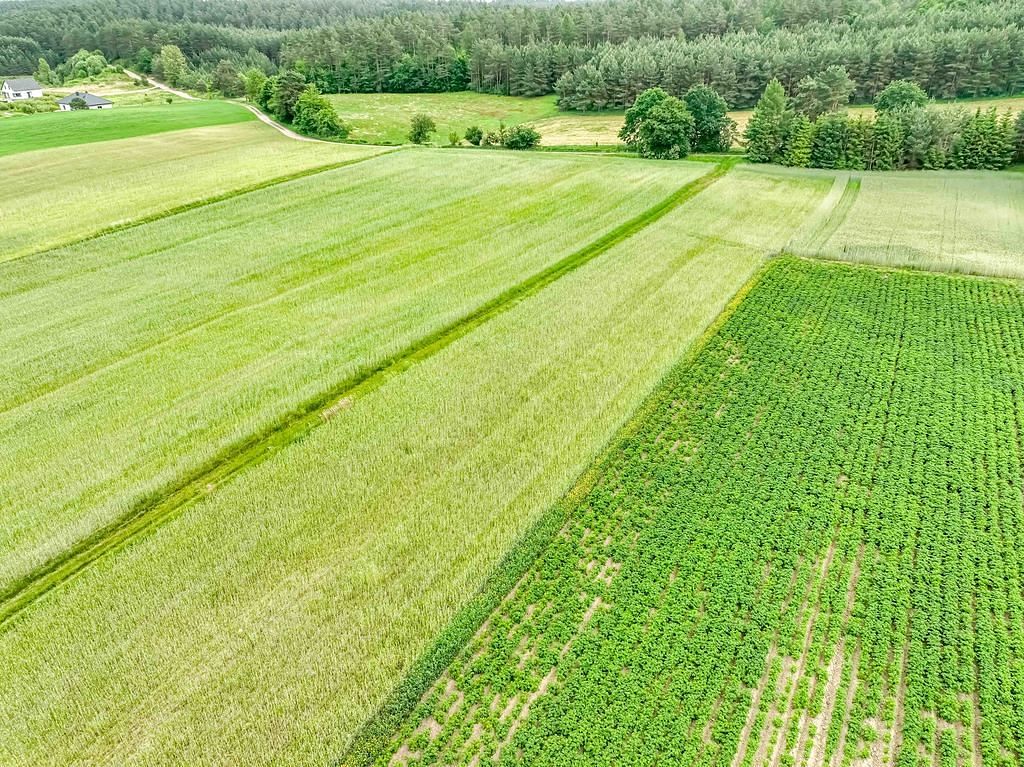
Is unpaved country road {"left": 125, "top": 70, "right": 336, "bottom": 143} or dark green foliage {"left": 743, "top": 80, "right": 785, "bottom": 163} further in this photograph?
unpaved country road {"left": 125, "top": 70, "right": 336, "bottom": 143}

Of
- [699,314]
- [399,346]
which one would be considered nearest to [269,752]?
[399,346]

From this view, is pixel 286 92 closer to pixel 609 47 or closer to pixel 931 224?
pixel 609 47

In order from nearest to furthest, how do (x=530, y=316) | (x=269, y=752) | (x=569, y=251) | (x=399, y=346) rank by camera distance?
(x=269, y=752)
(x=399, y=346)
(x=530, y=316)
(x=569, y=251)

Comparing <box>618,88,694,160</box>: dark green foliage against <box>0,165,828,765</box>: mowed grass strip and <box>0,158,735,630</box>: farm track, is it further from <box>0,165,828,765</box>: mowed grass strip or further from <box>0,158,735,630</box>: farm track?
<box>0,165,828,765</box>: mowed grass strip

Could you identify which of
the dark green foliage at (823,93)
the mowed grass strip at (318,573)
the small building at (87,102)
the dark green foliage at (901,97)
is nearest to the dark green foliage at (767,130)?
the dark green foliage at (823,93)

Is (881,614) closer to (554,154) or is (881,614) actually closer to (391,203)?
(391,203)

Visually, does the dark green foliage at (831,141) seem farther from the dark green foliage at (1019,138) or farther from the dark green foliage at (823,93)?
the dark green foliage at (1019,138)

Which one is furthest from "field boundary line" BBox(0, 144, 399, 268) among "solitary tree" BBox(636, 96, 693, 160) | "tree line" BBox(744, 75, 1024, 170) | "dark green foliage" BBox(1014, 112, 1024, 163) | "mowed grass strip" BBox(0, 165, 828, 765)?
"dark green foliage" BBox(1014, 112, 1024, 163)

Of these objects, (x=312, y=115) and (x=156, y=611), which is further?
(x=312, y=115)
